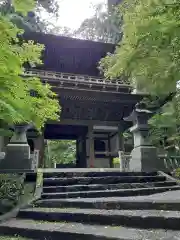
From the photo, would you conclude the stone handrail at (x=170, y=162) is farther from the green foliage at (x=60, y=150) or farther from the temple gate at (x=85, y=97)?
the green foliage at (x=60, y=150)

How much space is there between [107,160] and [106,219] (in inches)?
644

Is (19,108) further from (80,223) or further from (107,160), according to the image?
(107,160)

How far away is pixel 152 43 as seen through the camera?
17.7ft

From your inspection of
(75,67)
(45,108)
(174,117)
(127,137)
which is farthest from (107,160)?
(45,108)

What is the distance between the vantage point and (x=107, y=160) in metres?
20.5

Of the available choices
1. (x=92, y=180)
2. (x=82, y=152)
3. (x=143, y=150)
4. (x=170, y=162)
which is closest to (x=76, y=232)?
(x=92, y=180)

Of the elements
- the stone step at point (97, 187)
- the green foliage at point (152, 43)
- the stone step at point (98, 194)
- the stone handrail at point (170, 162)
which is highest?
the green foliage at point (152, 43)

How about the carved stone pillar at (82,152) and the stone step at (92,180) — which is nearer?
the stone step at (92,180)

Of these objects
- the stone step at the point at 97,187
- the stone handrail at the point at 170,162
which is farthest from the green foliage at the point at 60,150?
the stone step at the point at 97,187

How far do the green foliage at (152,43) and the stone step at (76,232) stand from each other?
3397 millimetres

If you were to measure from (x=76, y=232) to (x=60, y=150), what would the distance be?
86.2ft

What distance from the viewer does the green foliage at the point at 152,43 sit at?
4.57 meters

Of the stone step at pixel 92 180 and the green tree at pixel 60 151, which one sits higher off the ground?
the green tree at pixel 60 151

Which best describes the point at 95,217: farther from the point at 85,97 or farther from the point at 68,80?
the point at 68,80
